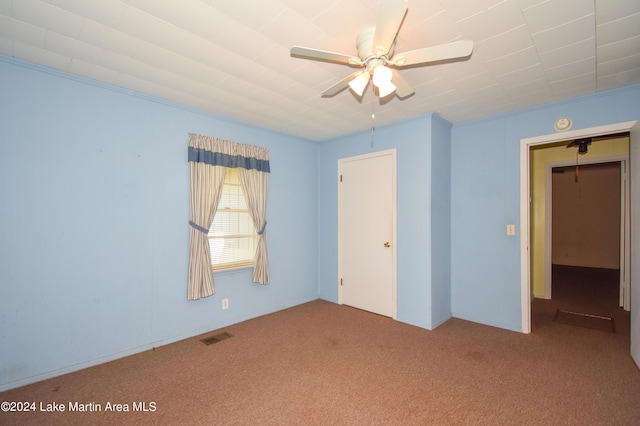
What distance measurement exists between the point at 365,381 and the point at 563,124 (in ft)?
10.7

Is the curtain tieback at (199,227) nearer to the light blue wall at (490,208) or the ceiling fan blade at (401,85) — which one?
the ceiling fan blade at (401,85)

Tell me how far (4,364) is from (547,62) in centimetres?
480

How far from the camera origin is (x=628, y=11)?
5.63 feet

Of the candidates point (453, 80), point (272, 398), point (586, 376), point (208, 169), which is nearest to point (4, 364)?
point (272, 398)

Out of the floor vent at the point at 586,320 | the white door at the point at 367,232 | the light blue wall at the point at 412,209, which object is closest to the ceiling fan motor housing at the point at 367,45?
the light blue wall at the point at 412,209

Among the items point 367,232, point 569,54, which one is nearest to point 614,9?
point 569,54

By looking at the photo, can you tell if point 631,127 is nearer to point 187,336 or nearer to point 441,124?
point 441,124

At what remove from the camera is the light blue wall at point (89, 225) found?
7.33ft

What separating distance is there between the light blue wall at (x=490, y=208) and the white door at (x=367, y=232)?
33.2 inches

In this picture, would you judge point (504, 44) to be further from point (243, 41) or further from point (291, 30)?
point (243, 41)

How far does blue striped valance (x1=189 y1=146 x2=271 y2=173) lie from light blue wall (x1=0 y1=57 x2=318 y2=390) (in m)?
0.13

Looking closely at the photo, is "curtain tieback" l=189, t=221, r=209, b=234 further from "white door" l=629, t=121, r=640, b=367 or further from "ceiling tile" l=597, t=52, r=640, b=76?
"white door" l=629, t=121, r=640, b=367

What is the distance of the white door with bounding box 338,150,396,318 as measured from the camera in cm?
379

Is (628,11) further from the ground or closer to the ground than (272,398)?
further from the ground
